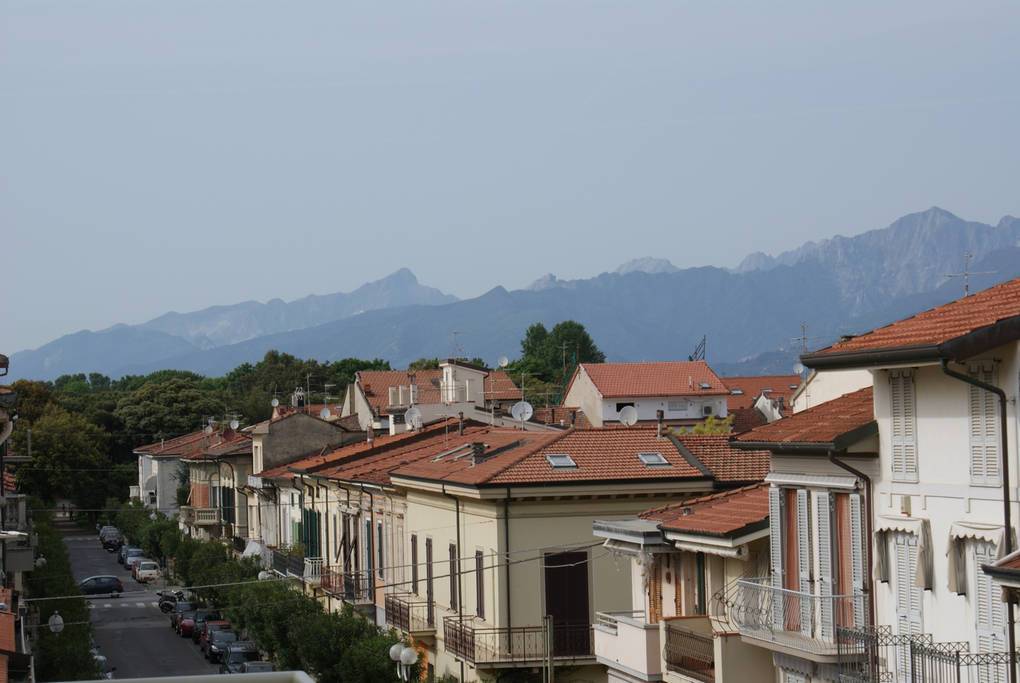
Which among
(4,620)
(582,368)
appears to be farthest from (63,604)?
(582,368)

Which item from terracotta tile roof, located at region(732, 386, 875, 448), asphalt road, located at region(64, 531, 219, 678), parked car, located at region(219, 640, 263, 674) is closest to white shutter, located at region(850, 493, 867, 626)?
terracotta tile roof, located at region(732, 386, 875, 448)

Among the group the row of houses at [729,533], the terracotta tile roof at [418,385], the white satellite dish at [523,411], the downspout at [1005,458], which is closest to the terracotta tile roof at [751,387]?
the terracotta tile roof at [418,385]

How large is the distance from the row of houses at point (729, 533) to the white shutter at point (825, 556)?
0.12 ft

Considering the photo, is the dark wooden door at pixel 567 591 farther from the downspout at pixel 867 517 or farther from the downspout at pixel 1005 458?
the downspout at pixel 1005 458

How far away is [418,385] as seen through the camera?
307ft

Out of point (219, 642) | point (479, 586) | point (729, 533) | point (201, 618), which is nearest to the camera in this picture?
point (729, 533)

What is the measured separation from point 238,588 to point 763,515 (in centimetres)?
3767

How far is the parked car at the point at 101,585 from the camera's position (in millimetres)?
77750

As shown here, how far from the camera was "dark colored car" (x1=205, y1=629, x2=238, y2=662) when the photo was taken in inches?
2237

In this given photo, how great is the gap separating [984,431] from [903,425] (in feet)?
4.99

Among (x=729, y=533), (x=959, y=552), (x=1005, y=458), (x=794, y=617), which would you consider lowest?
(x=794, y=617)

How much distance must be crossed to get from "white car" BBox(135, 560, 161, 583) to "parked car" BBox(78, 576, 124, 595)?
6.79m

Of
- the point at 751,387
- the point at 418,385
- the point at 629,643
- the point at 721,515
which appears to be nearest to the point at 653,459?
the point at 629,643

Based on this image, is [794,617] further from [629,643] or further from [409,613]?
[409,613]
